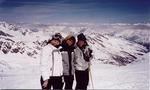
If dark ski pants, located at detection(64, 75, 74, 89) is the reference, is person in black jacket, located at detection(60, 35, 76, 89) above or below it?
above

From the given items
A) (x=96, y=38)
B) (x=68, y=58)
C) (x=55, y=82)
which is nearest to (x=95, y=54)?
(x=96, y=38)

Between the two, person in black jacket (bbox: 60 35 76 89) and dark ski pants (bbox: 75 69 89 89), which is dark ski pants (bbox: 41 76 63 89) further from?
dark ski pants (bbox: 75 69 89 89)

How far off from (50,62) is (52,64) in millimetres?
41

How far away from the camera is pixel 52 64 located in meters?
4.32

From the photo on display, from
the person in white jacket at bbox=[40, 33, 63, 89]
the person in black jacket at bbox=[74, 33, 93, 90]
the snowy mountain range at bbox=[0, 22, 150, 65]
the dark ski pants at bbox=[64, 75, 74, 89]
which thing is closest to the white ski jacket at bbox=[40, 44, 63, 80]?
the person in white jacket at bbox=[40, 33, 63, 89]

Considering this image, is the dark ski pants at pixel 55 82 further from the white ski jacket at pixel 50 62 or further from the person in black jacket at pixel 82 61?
the person in black jacket at pixel 82 61

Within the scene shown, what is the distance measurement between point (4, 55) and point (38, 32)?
1.72 feet

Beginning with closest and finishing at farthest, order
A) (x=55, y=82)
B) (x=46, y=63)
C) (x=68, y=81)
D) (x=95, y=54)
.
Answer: (x=46, y=63), (x=55, y=82), (x=68, y=81), (x=95, y=54)

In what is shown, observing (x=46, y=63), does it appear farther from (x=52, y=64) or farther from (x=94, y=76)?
(x=94, y=76)

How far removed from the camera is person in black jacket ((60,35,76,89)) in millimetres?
4461

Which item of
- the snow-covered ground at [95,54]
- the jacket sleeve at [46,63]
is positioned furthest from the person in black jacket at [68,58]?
the snow-covered ground at [95,54]

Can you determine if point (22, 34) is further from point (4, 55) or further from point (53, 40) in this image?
point (53, 40)

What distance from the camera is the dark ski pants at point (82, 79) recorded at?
4.61 m

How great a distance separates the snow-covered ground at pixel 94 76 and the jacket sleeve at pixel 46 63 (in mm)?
687
